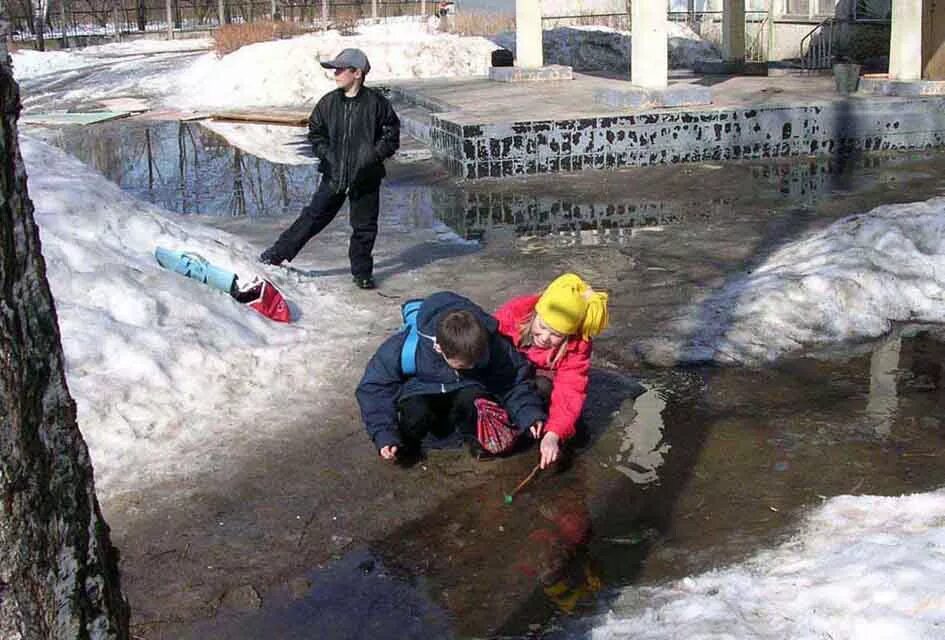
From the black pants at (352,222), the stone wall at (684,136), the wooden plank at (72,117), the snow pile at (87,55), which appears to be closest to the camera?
the black pants at (352,222)

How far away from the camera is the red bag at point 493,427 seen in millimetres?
4637

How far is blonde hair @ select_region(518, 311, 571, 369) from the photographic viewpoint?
452 cm

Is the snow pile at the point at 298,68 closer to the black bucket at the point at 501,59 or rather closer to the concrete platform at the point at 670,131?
the black bucket at the point at 501,59

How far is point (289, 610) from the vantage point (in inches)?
146

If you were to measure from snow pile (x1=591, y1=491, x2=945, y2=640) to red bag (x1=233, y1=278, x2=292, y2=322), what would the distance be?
328 centimetres

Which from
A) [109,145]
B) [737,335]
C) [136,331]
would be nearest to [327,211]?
[136,331]

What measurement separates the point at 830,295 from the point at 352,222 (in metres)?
2.94

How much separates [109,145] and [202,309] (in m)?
11.1

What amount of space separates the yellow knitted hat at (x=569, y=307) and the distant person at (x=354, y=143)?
294 centimetres

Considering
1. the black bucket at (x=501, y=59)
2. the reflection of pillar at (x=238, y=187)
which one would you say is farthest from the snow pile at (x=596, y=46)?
the reflection of pillar at (x=238, y=187)

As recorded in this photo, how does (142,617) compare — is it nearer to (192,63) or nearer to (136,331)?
(136,331)

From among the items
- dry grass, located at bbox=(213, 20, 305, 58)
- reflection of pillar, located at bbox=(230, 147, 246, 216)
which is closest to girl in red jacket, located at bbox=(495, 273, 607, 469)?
reflection of pillar, located at bbox=(230, 147, 246, 216)

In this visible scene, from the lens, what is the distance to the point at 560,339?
14.6 feet

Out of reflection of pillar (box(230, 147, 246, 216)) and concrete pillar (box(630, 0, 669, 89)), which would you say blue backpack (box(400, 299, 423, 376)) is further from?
concrete pillar (box(630, 0, 669, 89))
